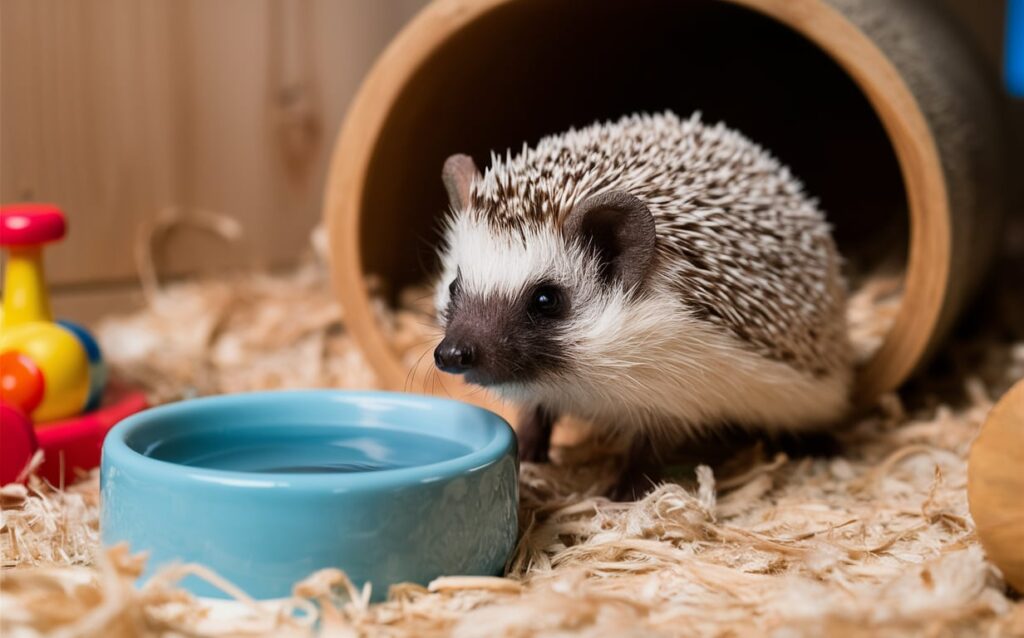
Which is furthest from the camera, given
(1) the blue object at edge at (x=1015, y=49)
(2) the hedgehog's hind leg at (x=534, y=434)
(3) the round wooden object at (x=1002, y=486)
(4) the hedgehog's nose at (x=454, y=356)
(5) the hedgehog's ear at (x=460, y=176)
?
(1) the blue object at edge at (x=1015, y=49)

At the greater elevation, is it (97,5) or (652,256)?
(97,5)

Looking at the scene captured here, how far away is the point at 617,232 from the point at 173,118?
7.51ft

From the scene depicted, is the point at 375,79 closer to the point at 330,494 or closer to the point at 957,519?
the point at 330,494

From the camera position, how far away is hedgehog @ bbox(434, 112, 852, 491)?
2188 mm

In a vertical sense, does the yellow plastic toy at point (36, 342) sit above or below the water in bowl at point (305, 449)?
above

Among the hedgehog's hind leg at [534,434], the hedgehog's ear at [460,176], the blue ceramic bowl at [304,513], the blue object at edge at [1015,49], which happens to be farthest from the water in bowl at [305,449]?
the blue object at edge at [1015,49]

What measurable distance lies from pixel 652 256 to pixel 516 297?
0.98ft

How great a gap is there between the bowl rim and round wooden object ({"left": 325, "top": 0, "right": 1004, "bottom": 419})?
67cm

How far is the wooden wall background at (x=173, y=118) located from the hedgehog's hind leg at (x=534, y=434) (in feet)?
6.35

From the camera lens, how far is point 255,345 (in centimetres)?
364

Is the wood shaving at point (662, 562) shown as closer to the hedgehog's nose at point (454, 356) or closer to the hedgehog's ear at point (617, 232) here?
the hedgehog's nose at point (454, 356)

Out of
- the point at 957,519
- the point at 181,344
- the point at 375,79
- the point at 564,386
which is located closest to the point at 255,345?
the point at 181,344

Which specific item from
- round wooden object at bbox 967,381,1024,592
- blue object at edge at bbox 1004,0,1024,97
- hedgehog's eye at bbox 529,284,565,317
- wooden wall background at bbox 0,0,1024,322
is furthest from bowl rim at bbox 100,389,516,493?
blue object at edge at bbox 1004,0,1024,97

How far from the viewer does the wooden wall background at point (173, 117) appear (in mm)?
3451
